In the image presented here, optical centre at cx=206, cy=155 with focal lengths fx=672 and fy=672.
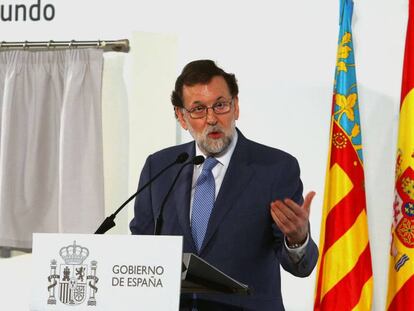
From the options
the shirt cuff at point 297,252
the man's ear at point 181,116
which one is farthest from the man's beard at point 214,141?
the shirt cuff at point 297,252

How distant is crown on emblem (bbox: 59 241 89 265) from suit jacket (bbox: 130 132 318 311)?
584 millimetres

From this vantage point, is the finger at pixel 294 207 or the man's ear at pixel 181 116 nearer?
the finger at pixel 294 207

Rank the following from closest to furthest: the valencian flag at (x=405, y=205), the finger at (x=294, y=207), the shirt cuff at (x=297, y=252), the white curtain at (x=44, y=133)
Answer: the finger at (x=294, y=207)
the shirt cuff at (x=297, y=252)
the valencian flag at (x=405, y=205)
the white curtain at (x=44, y=133)

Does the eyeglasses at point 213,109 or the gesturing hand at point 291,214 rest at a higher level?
the eyeglasses at point 213,109

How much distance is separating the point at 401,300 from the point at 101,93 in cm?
190

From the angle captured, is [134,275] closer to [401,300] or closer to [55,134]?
[401,300]

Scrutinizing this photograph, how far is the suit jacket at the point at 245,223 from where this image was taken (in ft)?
7.15

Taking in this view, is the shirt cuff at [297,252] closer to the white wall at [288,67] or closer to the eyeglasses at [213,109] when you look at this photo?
the eyeglasses at [213,109]

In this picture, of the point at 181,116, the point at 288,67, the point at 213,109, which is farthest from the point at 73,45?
the point at 213,109

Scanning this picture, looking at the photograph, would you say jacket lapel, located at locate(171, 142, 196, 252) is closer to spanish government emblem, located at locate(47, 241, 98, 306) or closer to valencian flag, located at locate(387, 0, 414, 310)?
spanish government emblem, located at locate(47, 241, 98, 306)

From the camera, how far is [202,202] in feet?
7.47

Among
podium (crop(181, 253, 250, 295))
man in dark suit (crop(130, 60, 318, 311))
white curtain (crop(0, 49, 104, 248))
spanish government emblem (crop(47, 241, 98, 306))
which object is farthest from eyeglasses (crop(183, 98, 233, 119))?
white curtain (crop(0, 49, 104, 248))

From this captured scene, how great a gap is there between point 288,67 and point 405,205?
3.19 feet

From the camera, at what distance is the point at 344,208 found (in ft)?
10.5
